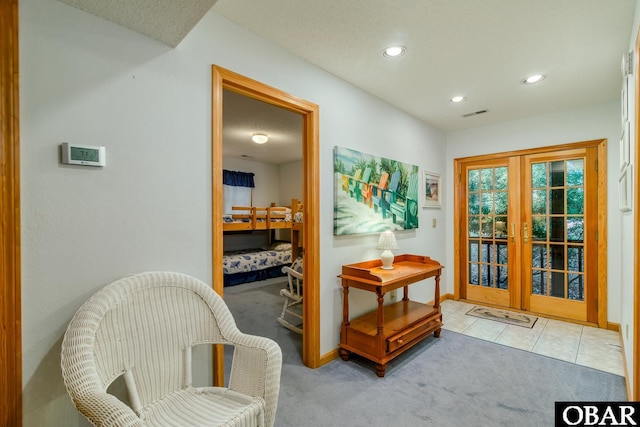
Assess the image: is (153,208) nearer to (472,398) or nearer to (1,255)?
(1,255)

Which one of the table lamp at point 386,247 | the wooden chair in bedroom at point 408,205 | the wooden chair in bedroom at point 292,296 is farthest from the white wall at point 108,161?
the wooden chair in bedroom at point 408,205

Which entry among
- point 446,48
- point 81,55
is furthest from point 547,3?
point 81,55

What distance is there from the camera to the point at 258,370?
1332 mm

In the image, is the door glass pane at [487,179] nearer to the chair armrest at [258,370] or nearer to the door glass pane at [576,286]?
the door glass pane at [576,286]

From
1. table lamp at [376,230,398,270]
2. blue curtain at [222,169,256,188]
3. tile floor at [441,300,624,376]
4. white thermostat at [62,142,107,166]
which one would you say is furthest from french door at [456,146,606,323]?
blue curtain at [222,169,256,188]

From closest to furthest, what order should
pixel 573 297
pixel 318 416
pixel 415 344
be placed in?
pixel 318 416 < pixel 415 344 < pixel 573 297

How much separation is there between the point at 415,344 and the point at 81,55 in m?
3.11

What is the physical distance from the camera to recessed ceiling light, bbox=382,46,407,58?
212 cm

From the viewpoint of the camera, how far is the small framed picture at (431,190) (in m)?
3.74

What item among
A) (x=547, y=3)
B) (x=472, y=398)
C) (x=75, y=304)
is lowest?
(x=472, y=398)

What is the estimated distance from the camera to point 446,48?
2.12m

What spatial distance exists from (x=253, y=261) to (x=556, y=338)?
4437mm

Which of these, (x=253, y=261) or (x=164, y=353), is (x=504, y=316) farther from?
(x=253, y=261)

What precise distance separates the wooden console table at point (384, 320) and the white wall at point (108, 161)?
49.3 inches
